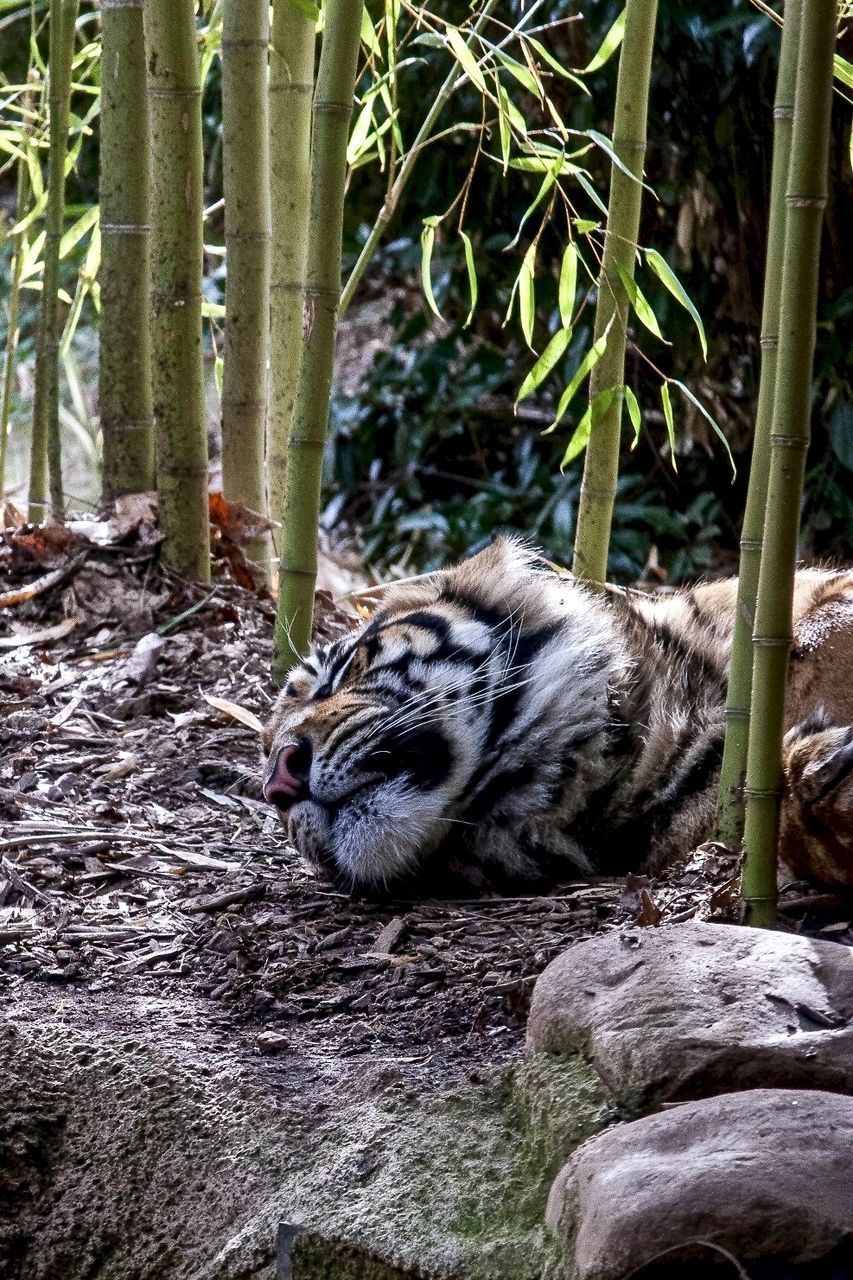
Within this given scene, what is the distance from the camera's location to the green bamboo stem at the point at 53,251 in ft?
10.3

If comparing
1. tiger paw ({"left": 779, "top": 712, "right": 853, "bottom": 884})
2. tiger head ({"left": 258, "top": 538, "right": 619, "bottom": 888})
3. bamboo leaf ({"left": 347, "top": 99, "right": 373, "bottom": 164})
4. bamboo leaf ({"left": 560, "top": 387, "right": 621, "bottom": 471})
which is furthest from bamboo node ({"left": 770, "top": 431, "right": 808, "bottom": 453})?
bamboo leaf ({"left": 347, "top": 99, "right": 373, "bottom": 164})

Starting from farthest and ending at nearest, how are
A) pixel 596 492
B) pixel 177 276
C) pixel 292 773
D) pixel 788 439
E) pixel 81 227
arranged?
pixel 81 227, pixel 177 276, pixel 596 492, pixel 292 773, pixel 788 439

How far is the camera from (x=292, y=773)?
2186 millimetres

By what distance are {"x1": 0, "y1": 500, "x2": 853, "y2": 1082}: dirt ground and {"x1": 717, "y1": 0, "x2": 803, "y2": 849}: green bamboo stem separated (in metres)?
0.16

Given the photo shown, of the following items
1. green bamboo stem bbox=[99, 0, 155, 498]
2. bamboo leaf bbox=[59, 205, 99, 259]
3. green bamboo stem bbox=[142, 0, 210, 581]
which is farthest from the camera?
bamboo leaf bbox=[59, 205, 99, 259]

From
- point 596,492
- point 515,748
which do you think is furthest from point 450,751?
point 596,492

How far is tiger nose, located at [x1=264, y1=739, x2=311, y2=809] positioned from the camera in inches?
85.7

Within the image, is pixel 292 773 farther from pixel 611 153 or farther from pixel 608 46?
pixel 608 46

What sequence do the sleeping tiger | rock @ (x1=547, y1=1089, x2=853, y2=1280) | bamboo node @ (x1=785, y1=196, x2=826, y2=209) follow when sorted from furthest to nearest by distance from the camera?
the sleeping tiger → bamboo node @ (x1=785, y1=196, x2=826, y2=209) → rock @ (x1=547, y1=1089, x2=853, y2=1280)

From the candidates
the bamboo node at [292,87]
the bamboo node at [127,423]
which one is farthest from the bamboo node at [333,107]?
the bamboo node at [127,423]

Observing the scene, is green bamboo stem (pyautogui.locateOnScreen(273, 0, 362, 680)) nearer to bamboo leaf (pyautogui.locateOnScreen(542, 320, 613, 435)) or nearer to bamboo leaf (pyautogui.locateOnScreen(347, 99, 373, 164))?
bamboo leaf (pyautogui.locateOnScreen(542, 320, 613, 435))

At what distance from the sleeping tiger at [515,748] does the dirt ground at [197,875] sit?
0.08 meters

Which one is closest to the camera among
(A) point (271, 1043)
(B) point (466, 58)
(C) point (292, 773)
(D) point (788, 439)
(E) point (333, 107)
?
(D) point (788, 439)

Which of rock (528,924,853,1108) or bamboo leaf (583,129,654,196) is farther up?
bamboo leaf (583,129,654,196)
